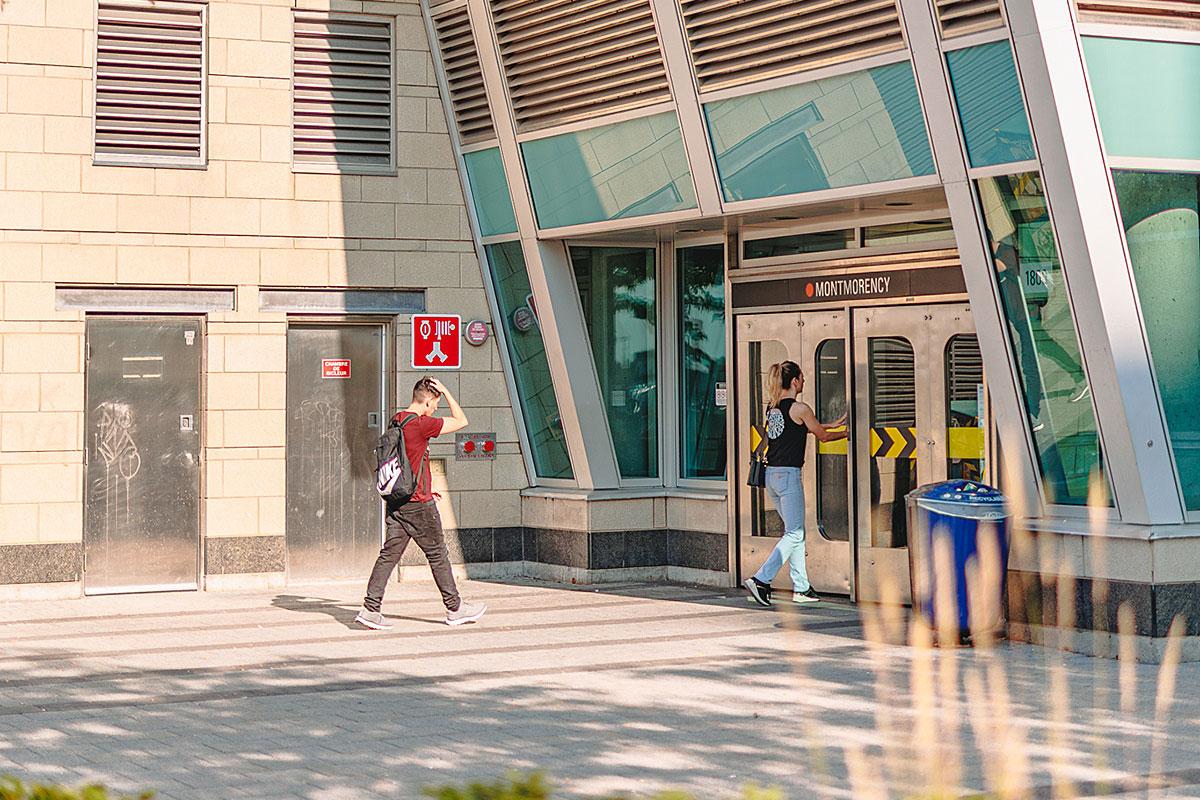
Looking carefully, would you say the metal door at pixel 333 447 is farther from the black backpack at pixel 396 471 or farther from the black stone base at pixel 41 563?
the black backpack at pixel 396 471

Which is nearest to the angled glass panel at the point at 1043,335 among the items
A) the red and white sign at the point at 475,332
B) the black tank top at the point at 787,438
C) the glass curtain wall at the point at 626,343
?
the black tank top at the point at 787,438

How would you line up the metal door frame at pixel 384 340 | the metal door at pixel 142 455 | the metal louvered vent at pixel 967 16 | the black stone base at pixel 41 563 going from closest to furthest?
the metal louvered vent at pixel 967 16
the black stone base at pixel 41 563
the metal door at pixel 142 455
the metal door frame at pixel 384 340

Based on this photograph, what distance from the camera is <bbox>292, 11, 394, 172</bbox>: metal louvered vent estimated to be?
15.0m

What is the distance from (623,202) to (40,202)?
473cm

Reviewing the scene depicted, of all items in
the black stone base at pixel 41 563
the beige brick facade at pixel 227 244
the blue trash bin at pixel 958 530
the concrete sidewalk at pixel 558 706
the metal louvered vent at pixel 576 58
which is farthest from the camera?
the beige brick facade at pixel 227 244

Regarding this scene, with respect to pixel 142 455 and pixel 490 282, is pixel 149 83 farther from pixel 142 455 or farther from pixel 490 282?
pixel 490 282

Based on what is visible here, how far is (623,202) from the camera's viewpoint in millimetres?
14023

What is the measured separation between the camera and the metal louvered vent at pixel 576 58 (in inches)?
525

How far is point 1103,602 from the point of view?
34.7ft

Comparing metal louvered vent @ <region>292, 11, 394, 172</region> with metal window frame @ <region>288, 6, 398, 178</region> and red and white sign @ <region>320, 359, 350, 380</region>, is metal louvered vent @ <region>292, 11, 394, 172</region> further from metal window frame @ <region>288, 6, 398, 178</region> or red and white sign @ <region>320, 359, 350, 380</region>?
red and white sign @ <region>320, 359, 350, 380</region>

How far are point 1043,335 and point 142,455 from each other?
24.8 ft

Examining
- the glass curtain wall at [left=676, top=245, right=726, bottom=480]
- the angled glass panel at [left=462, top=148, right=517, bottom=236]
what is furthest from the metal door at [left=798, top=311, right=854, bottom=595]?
the angled glass panel at [left=462, top=148, right=517, bottom=236]

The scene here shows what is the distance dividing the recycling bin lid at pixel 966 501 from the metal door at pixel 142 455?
6524mm

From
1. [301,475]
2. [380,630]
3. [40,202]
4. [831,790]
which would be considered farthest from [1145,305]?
[40,202]
